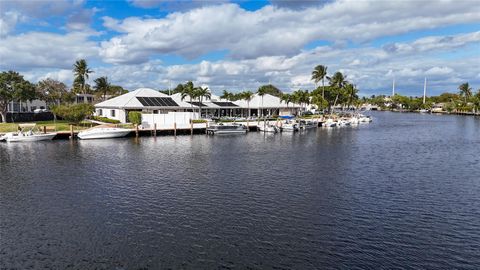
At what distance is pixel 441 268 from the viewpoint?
1848 cm

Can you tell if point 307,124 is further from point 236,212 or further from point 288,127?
point 236,212

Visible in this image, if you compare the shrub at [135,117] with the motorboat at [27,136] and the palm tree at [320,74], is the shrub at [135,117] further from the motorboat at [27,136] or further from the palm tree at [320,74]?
the palm tree at [320,74]

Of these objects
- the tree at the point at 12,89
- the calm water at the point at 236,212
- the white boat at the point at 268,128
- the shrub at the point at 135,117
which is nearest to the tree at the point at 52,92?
the tree at the point at 12,89

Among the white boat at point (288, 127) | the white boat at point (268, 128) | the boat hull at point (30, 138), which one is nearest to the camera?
the boat hull at point (30, 138)

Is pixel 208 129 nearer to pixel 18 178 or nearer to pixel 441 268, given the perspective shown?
pixel 18 178

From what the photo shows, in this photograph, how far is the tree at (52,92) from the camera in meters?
117

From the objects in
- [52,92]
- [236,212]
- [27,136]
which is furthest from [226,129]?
[52,92]

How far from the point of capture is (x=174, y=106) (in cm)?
9250

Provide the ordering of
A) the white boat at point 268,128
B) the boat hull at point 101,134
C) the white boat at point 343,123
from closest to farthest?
the boat hull at point 101,134 < the white boat at point 268,128 < the white boat at point 343,123

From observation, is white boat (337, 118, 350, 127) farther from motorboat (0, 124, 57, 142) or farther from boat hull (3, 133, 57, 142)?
boat hull (3, 133, 57, 142)

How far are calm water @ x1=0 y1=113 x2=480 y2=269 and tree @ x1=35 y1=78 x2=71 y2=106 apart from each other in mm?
76202

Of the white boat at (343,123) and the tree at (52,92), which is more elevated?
the tree at (52,92)

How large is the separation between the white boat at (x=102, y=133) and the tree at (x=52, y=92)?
54776 millimetres

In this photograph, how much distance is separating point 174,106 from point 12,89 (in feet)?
120
